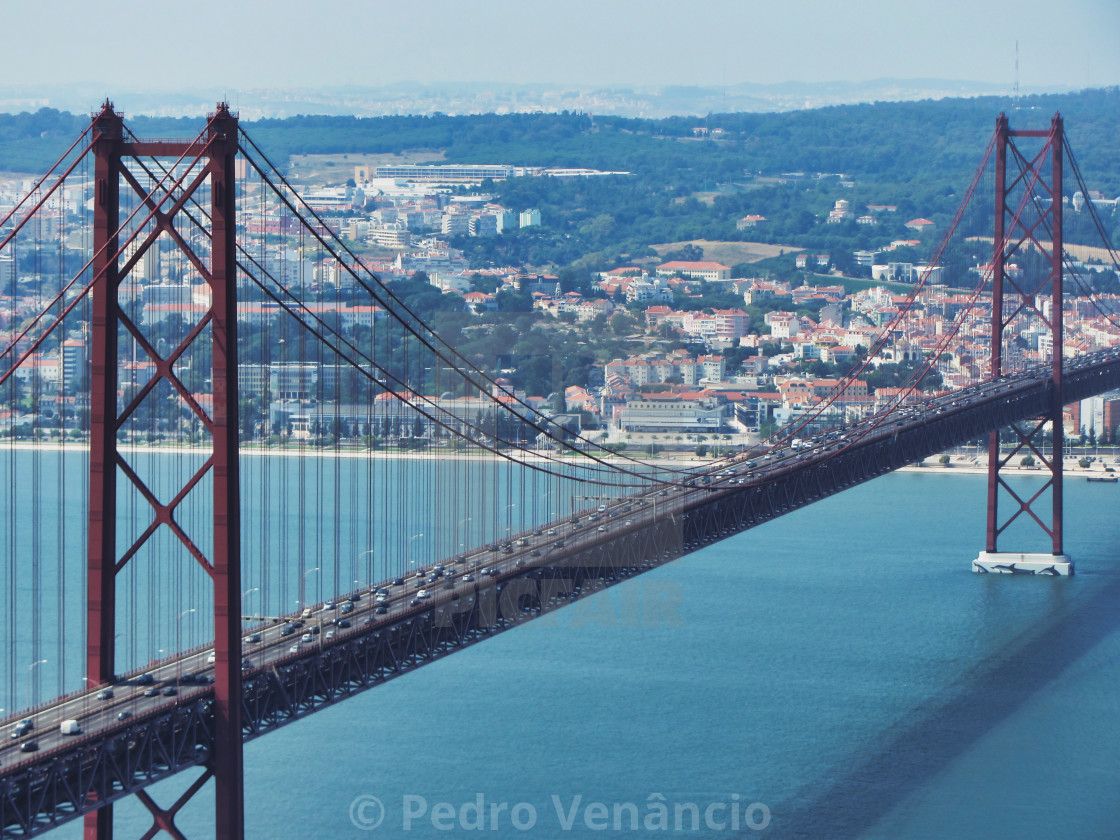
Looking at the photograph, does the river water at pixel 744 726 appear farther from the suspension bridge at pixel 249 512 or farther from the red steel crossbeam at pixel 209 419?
the red steel crossbeam at pixel 209 419

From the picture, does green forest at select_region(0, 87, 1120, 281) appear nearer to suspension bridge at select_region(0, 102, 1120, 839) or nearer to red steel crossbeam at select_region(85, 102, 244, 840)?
suspension bridge at select_region(0, 102, 1120, 839)

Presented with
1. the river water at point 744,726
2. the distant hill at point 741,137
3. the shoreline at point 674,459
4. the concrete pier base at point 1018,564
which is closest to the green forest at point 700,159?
the distant hill at point 741,137

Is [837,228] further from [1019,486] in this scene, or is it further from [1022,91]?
[1022,91]

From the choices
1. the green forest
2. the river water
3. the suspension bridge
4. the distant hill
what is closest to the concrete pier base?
the suspension bridge

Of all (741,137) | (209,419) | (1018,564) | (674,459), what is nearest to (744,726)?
(209,419)

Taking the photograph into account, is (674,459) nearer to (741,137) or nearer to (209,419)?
(209,419)

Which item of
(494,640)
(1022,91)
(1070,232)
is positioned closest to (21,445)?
(494,640)
